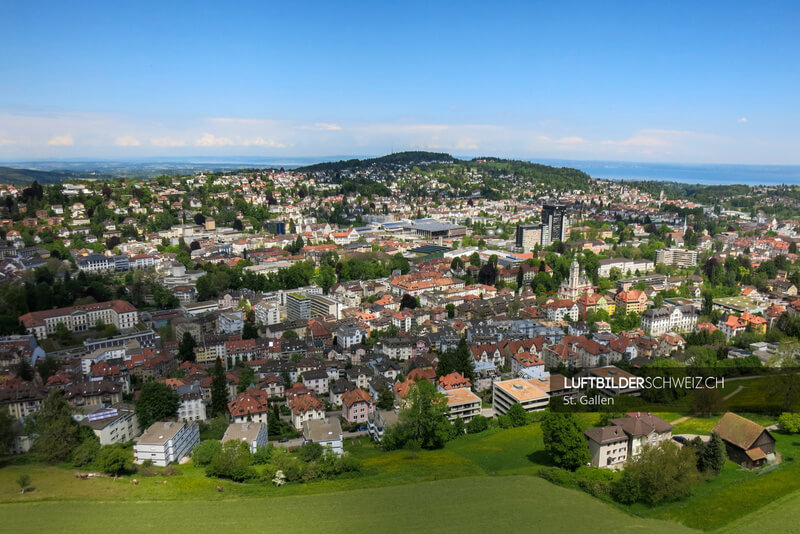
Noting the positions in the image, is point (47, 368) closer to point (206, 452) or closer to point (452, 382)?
point (206, 452)

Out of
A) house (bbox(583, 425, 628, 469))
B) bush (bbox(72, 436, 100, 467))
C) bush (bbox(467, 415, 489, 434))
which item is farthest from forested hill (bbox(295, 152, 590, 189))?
house (bbox(583, 425, 628, 469))

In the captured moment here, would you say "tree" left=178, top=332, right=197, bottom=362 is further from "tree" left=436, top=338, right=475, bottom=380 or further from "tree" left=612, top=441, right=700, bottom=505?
"tree" left=612, top=441, right=700, bottom=505

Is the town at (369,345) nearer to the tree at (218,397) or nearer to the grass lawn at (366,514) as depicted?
the tree at (218,397)

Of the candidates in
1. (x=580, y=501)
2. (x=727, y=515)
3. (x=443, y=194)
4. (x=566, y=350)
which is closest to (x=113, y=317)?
(x=566, y=350)

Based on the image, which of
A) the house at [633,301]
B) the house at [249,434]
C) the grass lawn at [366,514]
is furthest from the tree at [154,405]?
the house at [633,301]

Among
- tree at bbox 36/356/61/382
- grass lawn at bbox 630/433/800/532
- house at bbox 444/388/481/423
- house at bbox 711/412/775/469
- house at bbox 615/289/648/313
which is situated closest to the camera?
grass lawn at bbox 630/433/800/532

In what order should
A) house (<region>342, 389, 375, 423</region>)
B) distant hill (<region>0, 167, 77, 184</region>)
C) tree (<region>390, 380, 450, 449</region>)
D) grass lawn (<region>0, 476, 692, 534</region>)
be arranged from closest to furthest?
1. grass lawn (<region>0, 476, 692, 534</region>)
2. tree (<region>390, 380, 450, 449</region>)
3. house (<region>342, 389, 375, 423</region>)
4. distant hill (<region>0, 167, 77, 184</region>)

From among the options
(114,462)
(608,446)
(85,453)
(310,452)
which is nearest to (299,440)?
(310,452)
